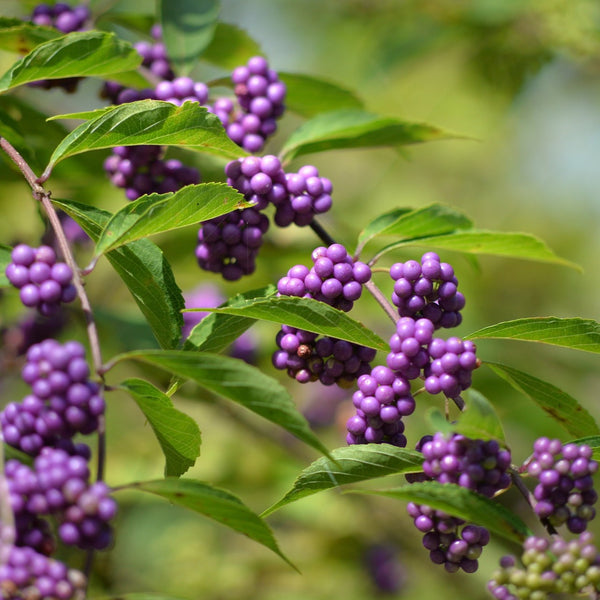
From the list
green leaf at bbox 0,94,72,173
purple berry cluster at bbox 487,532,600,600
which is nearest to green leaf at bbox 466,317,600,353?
purple berry cluster at bbox 487,532,600,600

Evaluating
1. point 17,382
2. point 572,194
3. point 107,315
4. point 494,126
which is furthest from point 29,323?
point 572,194

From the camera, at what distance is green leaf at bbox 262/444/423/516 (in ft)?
4.96

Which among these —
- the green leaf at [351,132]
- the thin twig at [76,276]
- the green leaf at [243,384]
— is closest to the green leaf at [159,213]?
the thin twig at [76,276]

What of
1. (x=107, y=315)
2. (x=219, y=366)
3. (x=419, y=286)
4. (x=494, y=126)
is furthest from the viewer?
(x=494, y=126)

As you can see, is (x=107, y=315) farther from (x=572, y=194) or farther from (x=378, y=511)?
(x=572, y=194)

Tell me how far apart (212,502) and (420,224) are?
965 mm

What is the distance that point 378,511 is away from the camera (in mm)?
3814

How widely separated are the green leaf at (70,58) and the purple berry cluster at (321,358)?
2.53 feet

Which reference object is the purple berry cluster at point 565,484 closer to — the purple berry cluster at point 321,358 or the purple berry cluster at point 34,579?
the purple berry cluster at point 321,358

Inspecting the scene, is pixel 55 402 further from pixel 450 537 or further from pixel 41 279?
pixel 450 537

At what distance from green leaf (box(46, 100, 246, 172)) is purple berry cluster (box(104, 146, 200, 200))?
12.8 inches

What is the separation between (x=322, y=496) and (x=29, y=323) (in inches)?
66.7

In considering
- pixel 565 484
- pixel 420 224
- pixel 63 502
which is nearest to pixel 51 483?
pixel 63 502

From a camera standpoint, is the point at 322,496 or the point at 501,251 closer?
the point at 501,251
